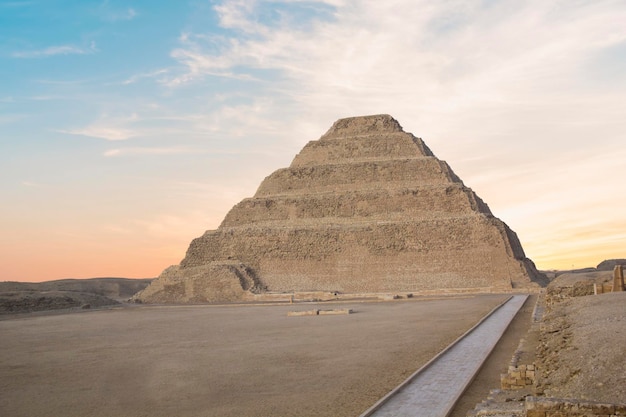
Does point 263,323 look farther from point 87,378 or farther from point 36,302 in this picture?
point 36,302

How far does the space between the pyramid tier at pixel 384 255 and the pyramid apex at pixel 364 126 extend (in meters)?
13.5

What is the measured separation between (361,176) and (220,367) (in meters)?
46.0

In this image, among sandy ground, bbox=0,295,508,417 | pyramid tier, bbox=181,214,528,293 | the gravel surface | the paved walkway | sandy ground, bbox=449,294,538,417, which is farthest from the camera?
pyramid tier, bbox=181,214,528,293

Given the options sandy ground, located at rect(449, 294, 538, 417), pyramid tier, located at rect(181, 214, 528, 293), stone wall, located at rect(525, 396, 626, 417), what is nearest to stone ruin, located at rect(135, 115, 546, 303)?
pyramid tier, located at rect(181, 214, 528, 293)

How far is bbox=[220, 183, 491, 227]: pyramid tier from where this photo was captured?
179 ft

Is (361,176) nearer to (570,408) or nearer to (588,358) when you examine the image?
(588,358)

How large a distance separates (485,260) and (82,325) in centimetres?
3166

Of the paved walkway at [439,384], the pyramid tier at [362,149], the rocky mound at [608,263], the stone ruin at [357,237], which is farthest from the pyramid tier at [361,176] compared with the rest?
the paved walkway at [439,384]

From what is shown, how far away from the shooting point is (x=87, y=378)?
1336 cm

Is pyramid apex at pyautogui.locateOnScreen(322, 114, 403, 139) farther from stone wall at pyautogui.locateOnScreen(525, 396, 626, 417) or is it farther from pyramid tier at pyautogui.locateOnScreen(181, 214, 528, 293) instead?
stone wall at pyautogui.locateOnScreen(525, 396, 626, 417)

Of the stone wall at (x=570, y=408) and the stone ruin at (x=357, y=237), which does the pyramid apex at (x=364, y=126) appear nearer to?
the stone ruin at (x=357, y=237)

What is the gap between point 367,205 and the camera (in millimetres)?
56406

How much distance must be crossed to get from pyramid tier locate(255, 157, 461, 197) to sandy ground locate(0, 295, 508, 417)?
110ft

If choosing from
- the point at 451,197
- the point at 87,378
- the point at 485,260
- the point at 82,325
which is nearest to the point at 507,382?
the point at 87,378
